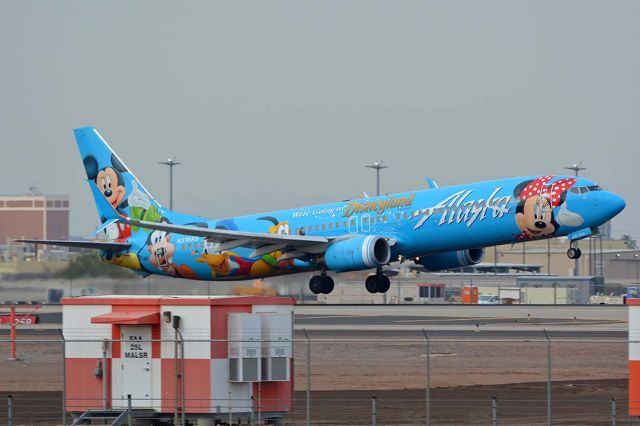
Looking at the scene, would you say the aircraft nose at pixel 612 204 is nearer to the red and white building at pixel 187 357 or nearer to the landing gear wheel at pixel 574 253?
the landing gear wheel at pixel 574 253

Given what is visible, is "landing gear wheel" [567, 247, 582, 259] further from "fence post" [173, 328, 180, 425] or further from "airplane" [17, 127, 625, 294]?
"fence post" [173, 328, 180, 425]

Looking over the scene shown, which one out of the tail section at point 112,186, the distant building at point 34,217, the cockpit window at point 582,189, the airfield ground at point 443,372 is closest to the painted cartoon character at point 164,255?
the tail section at point 112,186

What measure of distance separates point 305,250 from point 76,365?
27.0m

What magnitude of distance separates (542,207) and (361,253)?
25.7 feet

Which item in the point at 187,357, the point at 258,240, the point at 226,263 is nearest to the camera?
the point at 187,357

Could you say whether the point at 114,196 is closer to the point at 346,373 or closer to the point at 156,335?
the point at 346,373

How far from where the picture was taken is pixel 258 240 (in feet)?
177

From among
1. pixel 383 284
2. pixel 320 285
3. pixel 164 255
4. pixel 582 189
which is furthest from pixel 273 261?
pixel 582 189

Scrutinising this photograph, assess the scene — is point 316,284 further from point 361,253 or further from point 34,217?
point 34,217

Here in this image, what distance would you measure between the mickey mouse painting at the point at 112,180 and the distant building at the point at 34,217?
11306 centimetres

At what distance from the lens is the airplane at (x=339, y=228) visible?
160 ft

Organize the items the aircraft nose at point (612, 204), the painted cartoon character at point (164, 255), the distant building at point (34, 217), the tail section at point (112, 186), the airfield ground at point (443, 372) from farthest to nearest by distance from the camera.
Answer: the distant building at point (34, 217) → the tail section at point (112, 186) → the painted cartoon character at point (164, 255) → the aircraft nose at point (612, 204) → the airfield ground at point (443, 372)

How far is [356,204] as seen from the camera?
55250 millimetres

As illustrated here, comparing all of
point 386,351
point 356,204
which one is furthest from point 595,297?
point 386,351
